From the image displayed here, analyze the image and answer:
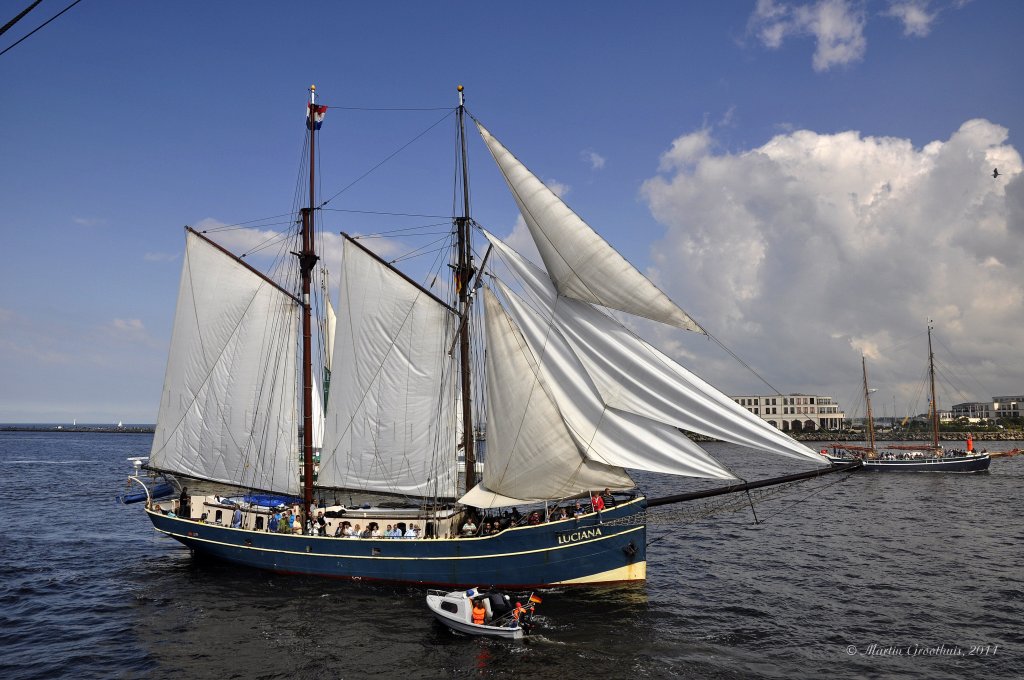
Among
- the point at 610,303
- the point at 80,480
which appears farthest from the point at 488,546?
the point at 80,480

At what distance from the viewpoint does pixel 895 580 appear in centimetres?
3091

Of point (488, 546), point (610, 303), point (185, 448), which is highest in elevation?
point (610, 303)

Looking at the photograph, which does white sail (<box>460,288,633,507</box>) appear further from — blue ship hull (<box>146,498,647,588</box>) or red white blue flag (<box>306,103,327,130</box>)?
red white blue flag (<box>306,103,327,130</box>)

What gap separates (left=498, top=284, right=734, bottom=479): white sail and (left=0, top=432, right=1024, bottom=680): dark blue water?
5.89m

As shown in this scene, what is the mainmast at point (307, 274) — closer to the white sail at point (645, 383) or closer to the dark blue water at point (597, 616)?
the dark blue water at point (597, 616)

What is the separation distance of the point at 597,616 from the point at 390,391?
15.3m

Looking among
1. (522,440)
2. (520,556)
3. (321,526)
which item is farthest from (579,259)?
(321,526)

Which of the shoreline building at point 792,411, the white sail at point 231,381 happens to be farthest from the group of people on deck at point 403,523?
the shoreline building at point 792,411

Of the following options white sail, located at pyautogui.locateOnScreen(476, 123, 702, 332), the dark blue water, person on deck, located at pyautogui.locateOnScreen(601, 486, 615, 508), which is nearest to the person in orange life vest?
the dark blue water

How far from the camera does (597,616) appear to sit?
→ 25297mm

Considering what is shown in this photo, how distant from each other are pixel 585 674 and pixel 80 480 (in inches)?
3348

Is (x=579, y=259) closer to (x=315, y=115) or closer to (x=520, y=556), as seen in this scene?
(x=520, y=556)

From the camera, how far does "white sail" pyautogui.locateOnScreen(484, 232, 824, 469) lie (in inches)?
952

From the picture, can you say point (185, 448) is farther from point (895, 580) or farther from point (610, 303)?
point (895, 580)
